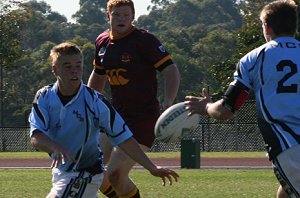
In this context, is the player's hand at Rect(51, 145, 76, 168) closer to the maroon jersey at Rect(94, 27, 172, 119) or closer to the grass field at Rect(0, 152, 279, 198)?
the maroon jersey at Rect(94, 27, 172, 119)

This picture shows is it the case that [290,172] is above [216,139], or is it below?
above

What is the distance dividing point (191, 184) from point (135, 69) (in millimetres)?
6945

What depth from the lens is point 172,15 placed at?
163 m

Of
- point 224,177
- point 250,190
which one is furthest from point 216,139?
point 250,190

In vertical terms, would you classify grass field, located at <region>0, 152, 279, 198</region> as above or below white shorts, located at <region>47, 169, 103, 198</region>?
below

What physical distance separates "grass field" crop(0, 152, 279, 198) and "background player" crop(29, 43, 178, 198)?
594cm

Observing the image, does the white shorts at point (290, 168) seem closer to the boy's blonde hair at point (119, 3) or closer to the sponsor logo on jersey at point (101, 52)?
the boy's blonde hair at point (119, 3)

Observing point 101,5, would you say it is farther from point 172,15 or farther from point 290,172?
point 290,172

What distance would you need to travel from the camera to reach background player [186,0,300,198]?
6629 millimetres

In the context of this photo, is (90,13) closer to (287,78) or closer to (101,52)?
(101,52)

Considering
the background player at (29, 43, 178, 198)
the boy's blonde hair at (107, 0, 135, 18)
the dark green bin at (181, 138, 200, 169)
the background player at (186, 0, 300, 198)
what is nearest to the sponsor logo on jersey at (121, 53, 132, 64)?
the boy's blonde hair at (107, 0, 135, 18)

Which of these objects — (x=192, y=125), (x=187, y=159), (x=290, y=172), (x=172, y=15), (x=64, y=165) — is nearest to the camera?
(x=290, y=172)

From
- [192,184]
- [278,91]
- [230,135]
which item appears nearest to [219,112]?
[278,91]

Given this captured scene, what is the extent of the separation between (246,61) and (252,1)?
2001 inches
